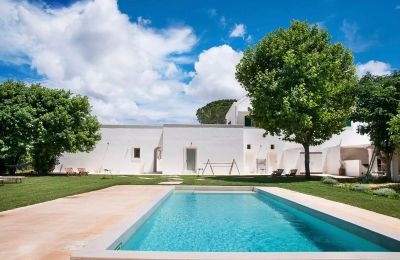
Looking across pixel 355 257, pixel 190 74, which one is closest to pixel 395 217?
pixel 355 257

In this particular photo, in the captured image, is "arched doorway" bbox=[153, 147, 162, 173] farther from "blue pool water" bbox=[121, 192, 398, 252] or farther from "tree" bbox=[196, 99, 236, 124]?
"tree" bbox=[196, 99, 236, 124]

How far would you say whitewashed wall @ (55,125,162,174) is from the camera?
30.6 m

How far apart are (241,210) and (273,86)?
1074 cm

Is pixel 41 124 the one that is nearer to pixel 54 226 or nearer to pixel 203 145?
pixel 203 145

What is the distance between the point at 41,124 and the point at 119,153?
27.3 ft

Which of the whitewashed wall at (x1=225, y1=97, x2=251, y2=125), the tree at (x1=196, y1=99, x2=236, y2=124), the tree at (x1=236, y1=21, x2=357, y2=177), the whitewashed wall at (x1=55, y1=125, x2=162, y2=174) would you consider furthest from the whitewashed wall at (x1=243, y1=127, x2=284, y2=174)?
the tree at (x1=196, y1=99, x2=236, y2=124)

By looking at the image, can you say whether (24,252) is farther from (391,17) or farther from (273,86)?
(391,17)

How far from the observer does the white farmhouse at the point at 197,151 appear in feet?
98.7

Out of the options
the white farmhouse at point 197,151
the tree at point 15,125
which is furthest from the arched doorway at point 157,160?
the tree at point 15,125

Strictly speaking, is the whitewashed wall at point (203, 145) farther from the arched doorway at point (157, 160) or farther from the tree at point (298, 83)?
the tree at point (298, 83)

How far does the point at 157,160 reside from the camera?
32.2 metres

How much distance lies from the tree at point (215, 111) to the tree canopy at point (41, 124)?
46.7 metres

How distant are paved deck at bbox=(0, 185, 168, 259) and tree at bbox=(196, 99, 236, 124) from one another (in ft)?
204

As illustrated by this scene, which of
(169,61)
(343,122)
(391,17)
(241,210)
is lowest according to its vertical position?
(241,210)
